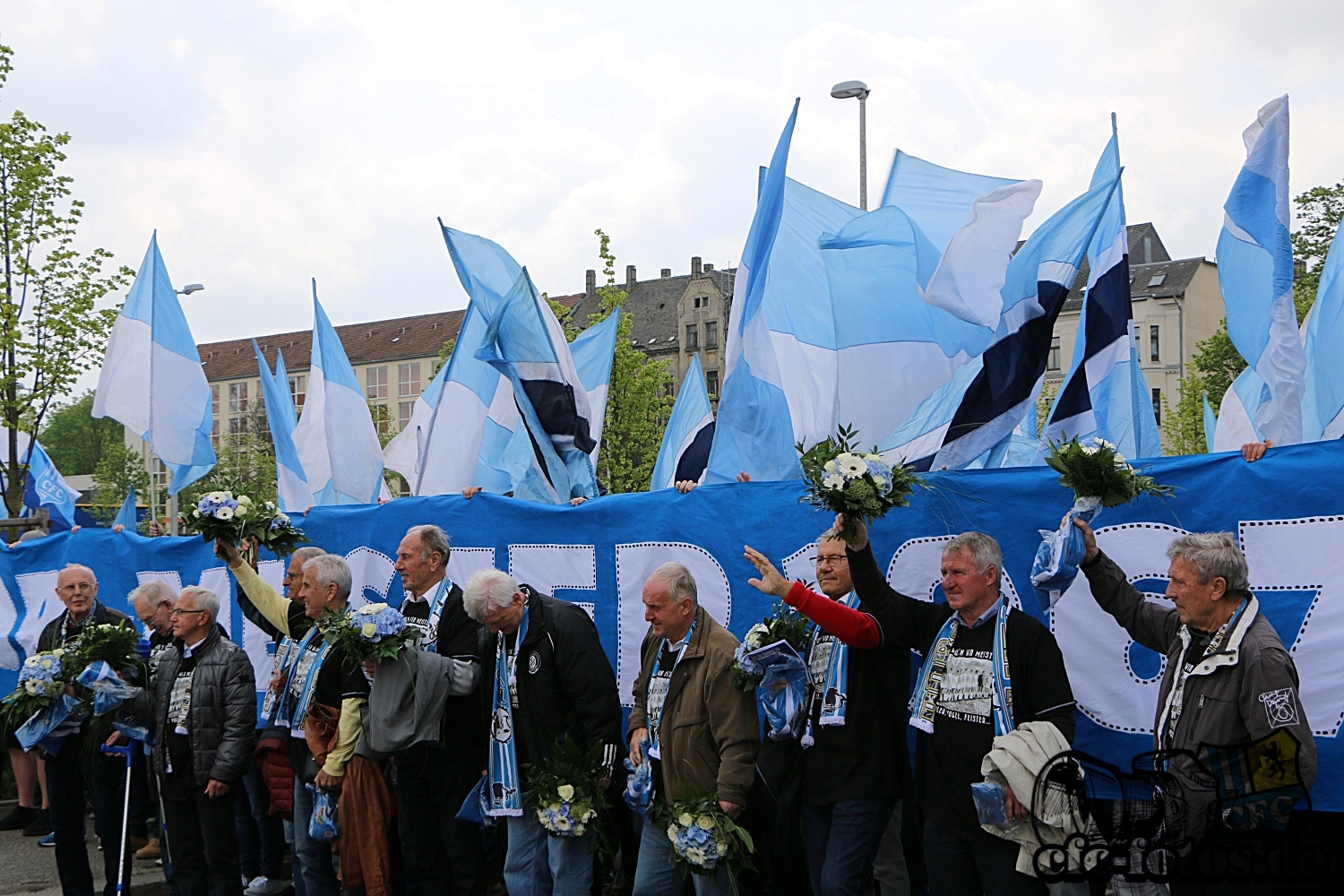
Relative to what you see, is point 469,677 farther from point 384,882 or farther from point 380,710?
point 384,882

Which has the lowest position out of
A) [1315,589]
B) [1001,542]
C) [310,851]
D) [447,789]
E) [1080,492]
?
[310,851]

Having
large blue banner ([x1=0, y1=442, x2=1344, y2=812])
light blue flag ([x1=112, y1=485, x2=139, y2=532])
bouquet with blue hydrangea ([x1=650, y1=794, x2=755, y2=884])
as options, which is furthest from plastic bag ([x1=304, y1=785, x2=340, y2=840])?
light blue flag ([x1=112, y1=485, x2=139, y2=532])

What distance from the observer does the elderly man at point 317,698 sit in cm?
645

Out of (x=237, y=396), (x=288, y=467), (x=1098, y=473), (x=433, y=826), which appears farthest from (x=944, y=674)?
(x=237, y=396)

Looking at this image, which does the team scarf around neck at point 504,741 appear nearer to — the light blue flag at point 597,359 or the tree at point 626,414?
the light blue flag at point 597,359

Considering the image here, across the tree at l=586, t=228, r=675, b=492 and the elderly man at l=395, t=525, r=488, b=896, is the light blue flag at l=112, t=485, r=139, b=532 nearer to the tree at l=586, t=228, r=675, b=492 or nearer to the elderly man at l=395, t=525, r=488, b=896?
the elderly man at l=395, t=525, r=488, b=896

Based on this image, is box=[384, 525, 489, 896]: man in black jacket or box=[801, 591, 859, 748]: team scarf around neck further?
box=[384, 525, 489, 896]: man in black jacket

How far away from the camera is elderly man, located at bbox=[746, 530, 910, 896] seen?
514cm

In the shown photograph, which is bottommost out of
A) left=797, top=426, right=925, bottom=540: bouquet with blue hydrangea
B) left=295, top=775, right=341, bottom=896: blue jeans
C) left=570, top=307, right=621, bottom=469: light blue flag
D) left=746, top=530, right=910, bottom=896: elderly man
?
left=295, top=775, right=341, bottom=896: blue jeans

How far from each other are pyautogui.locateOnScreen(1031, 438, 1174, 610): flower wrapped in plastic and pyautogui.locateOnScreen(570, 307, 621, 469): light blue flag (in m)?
4.76

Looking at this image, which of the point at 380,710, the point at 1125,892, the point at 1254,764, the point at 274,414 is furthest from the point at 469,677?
the point at 274,414

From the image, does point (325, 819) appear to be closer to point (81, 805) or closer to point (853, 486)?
point (81, 805)

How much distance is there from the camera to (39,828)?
32.3 feet

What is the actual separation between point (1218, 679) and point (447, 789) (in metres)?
3.86
